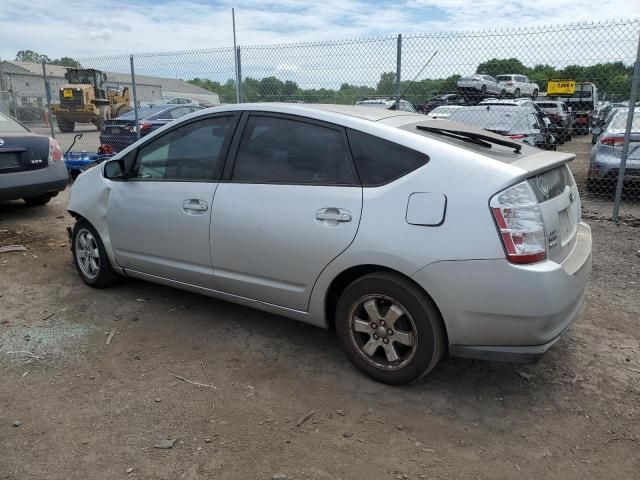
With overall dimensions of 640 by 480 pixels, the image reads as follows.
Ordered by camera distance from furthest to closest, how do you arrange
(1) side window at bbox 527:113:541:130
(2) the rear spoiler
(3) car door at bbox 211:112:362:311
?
(1) side window at bbox 527:113:541:130, (3) car door at bbox 211:112:362:311, (2) the rear spoiler

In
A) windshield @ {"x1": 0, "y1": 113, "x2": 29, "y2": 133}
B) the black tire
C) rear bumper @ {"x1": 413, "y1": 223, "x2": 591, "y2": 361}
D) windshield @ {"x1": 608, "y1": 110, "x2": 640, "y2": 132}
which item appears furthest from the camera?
windshield @ {"x1": 608, "y1": 110, "x2": 640, "y2": 132}

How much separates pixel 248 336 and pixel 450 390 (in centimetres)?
147

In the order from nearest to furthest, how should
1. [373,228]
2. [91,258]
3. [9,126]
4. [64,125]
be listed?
[373,228] < [91,258] < [9,126] < [64,125]

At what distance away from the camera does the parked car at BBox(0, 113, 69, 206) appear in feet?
21.4

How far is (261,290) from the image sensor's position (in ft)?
11.3

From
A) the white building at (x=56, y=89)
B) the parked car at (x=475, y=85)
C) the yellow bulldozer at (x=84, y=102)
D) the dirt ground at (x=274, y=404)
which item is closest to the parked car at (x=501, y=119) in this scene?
the parked car at (x=475, y=85)

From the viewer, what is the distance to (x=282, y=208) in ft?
10.6

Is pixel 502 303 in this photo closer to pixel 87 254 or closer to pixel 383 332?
pixel 383 332

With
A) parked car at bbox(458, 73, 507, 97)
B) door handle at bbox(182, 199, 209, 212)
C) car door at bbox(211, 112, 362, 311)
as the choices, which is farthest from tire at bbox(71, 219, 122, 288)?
parked car at bbox(458, 73, 507, 97)

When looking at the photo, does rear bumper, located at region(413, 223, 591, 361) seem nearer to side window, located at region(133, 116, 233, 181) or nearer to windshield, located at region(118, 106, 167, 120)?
side window, located at region(133, 116, 233, 181)

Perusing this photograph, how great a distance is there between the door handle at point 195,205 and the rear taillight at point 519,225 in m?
1.91

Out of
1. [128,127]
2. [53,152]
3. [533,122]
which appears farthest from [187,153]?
[128,127]

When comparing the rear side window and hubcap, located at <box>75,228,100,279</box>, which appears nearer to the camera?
the rear side window

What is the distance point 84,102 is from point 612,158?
24464 mm
